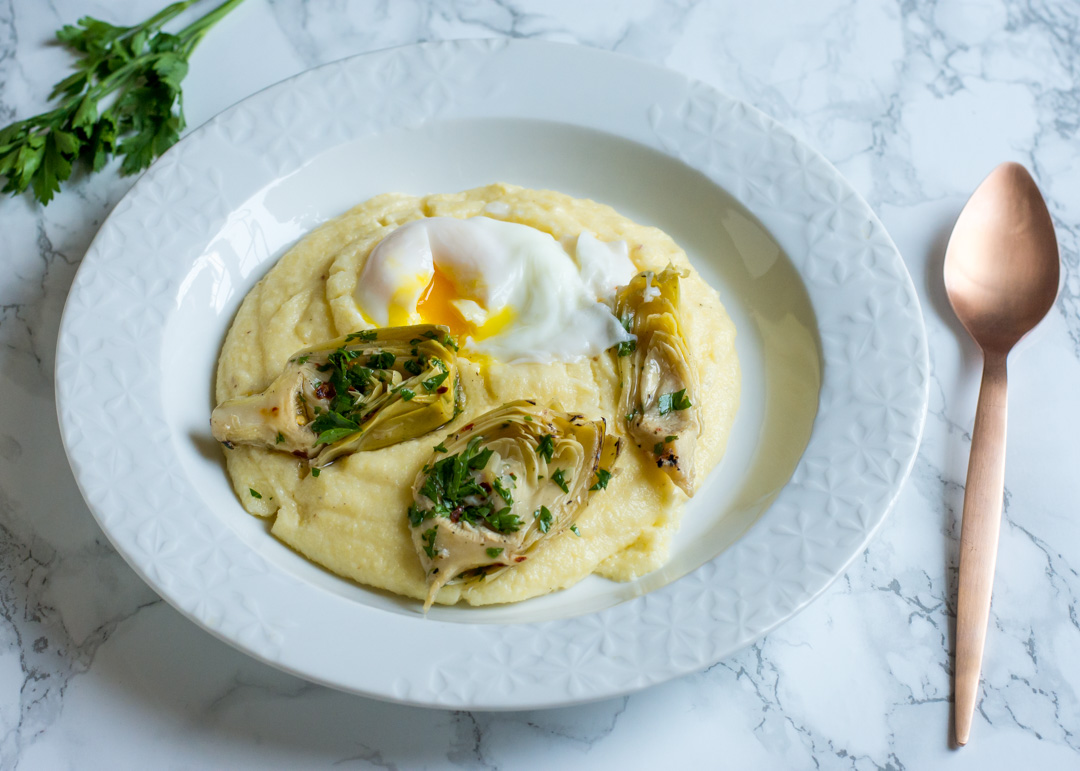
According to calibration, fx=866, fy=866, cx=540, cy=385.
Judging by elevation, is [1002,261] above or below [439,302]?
below

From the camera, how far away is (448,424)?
4977mm

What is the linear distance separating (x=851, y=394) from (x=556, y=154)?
2.64 metres

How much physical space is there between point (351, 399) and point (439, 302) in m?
0.98

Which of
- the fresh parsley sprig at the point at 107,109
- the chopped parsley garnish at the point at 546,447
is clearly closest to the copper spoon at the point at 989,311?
the chopped parsley garnish at the point at 546,447

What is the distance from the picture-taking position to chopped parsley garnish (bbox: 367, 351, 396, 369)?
192 inches

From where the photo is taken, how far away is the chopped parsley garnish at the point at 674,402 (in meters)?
4.85

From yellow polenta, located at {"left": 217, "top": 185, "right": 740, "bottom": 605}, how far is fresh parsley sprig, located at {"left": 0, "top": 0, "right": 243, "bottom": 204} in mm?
1586

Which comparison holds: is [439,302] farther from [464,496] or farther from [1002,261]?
[1002,261]

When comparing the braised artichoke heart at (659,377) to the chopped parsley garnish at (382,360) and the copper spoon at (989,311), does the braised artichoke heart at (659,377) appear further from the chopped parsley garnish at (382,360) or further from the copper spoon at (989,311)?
the copper spoon at (989,311)

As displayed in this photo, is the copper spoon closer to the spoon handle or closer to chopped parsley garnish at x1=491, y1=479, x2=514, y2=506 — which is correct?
the spoon handle

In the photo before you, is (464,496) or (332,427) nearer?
(464,496)

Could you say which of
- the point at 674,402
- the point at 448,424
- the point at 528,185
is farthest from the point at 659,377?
the point at 528,185

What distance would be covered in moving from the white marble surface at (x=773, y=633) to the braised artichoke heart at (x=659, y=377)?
3.94ft

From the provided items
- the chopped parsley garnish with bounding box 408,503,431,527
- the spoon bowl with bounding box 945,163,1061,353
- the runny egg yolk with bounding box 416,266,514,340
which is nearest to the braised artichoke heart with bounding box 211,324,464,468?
the runny egg yolk with bounding box 416,266,514,340
